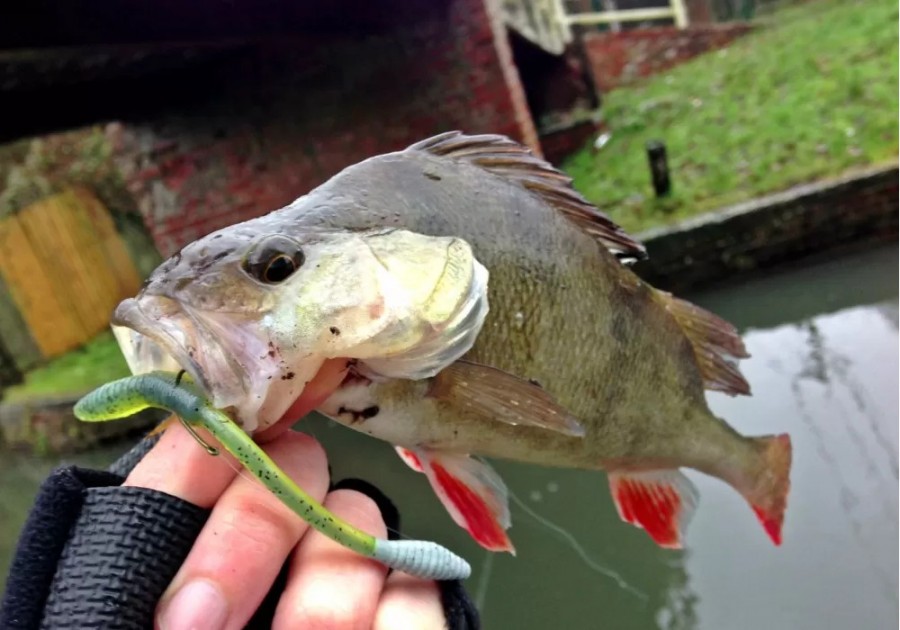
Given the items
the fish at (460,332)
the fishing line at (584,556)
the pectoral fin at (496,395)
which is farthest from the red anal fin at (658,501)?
the fishing line at (584,556)

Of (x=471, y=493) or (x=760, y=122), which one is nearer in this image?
(x=471, y=493)

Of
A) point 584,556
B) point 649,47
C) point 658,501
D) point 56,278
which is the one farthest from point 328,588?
point 56,278

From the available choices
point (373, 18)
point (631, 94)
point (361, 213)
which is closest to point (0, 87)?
point (373, 18)

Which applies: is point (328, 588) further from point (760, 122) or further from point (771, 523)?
point (760, 122)

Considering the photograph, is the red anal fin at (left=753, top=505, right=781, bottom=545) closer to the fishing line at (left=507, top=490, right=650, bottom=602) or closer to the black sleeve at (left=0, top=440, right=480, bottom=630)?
the fishing line at (left=507, top=490, right=650, bottom=602)

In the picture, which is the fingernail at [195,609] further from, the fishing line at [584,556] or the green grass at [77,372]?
the green grass at [77,372]

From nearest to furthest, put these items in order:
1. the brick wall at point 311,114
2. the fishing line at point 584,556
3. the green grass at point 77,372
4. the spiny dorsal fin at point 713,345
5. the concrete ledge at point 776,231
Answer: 1. the spiny dorsal fin at point 713,345
2. the fishing line at point 584,556
3. the concrete ledge at point 776,231
4. the brick wall at point 311,114
5. the green grass at point 77,372

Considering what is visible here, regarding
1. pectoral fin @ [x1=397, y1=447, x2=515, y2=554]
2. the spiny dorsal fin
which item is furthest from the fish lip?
the spiny dorsal fin
